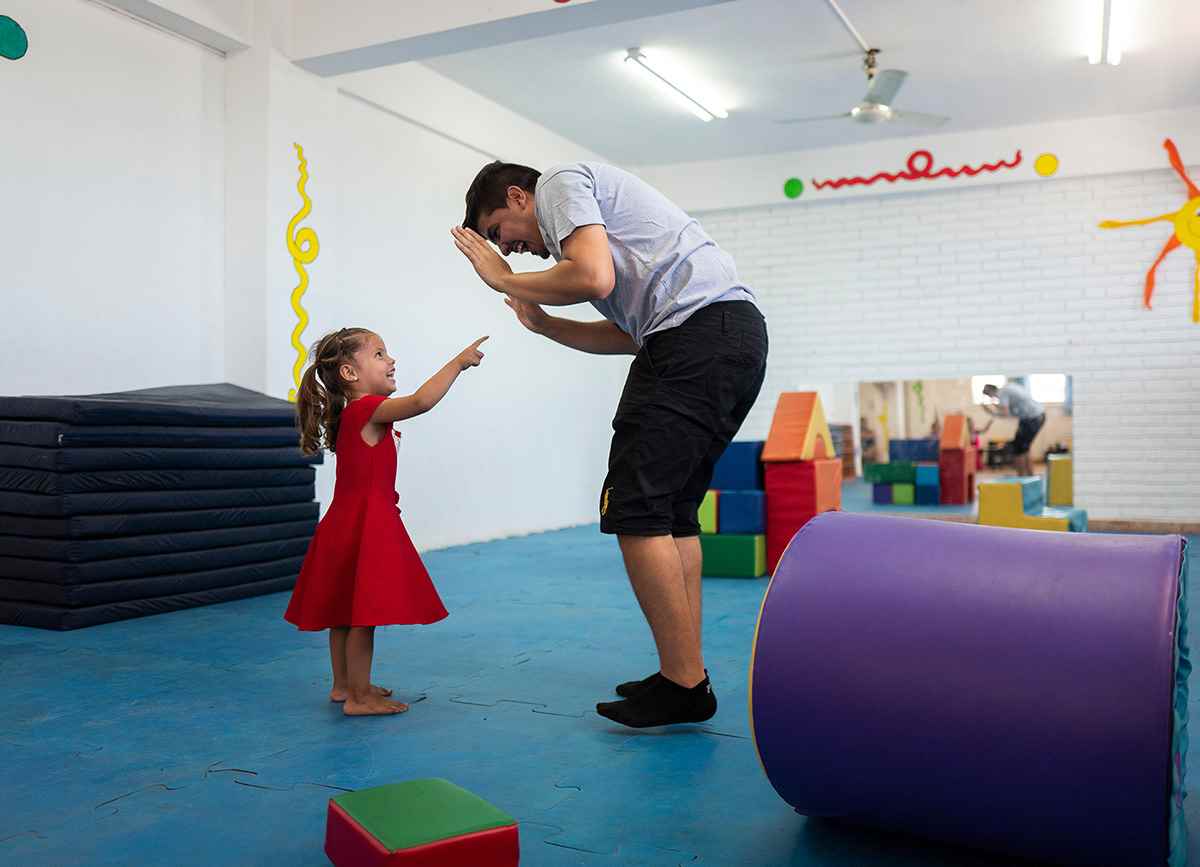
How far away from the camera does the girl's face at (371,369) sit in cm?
278

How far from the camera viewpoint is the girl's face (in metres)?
2.78

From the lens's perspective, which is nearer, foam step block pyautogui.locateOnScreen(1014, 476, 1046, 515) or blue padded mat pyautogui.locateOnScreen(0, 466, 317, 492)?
blue padded mat pyautogui.locateOnScreen(0, 466, 317, 492)

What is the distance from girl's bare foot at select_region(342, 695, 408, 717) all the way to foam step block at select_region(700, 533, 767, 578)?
2.80m

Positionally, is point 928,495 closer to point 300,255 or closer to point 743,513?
point 743,513

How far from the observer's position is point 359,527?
2699 millimetres

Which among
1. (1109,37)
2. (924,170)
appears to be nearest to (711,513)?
(1109,37)

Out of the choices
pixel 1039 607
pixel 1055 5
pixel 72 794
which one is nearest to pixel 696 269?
pixel 1039 607

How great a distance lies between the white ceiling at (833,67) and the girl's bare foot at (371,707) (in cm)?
444

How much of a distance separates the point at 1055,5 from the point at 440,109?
3787 mm

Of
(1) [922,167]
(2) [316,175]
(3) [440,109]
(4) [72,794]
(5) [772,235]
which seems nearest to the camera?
(4) [72,794]

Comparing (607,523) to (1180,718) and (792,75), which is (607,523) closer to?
(1180,718)

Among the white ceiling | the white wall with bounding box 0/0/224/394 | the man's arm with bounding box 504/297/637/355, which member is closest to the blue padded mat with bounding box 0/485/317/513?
the white wall with bounding box 0/0/224/394

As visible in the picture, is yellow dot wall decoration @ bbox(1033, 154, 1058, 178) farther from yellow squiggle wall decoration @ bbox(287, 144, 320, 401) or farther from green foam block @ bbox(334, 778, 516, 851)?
green foam block @ bbox(334, 778, 516, 851)

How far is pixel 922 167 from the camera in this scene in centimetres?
827
